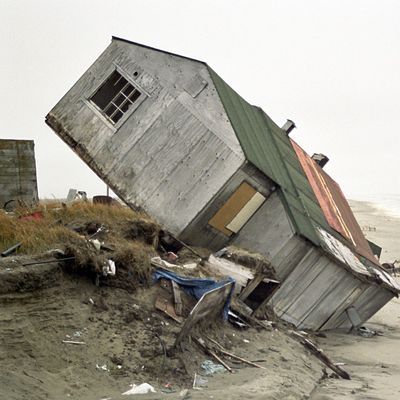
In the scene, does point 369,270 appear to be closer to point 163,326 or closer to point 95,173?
point 95,173

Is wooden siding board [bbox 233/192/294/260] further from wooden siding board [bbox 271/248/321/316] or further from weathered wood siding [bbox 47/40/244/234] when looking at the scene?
weathered wood siding [bbox 47/40/244/234]

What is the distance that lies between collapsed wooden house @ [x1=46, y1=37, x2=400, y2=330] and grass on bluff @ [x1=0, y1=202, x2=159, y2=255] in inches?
49.8

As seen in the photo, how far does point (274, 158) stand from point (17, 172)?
6231 mm

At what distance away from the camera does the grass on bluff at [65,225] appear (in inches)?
387

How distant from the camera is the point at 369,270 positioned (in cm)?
1673

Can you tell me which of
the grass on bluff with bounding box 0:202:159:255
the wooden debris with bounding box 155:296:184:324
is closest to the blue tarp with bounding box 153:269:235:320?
the wooden debris with bounding box 155:296:184:324

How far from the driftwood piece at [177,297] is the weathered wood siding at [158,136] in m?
3.32

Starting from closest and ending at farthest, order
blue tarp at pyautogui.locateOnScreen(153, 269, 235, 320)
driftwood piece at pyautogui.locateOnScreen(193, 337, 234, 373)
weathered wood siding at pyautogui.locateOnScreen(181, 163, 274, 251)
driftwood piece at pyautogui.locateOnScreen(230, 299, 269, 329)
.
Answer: driftwood piece at pyautogui.locateOnScreen(193, 337, 234, 373) → blue tarp at pyautogui.locateOnScreen(153, 269, 235, 320) → driftwood piece at pyautogui.locateOnScreen(230, 299, 269, 329) → weathered wood siding at pyautogui.locateOnScreen(181, 163, 274, 251)

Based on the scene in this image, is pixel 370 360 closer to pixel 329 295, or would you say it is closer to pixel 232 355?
pixel 329 295

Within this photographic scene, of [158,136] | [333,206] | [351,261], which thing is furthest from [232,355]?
[333,206]

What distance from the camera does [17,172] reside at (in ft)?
51.9

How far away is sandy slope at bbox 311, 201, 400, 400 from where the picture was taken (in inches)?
387

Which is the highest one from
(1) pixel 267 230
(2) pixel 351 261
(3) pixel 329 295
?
(2) pixel 351 261

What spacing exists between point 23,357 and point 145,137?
24.8 ft
